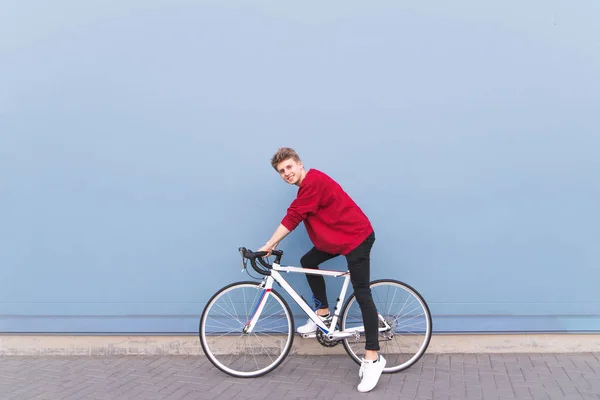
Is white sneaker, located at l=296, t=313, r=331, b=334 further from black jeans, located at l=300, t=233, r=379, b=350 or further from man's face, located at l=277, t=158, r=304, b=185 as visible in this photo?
man's face, located at l=277, t=158, r=304, b=185

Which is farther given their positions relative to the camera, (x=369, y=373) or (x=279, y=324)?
(x=279, y=324)

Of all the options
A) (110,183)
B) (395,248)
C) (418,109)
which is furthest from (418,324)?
(110,183)

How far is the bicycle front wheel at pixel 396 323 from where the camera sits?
4.52 metres

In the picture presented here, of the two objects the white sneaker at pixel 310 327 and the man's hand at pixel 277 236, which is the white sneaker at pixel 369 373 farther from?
A: the man's hand at pixel 277 236

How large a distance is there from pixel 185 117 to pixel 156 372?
2300 mm

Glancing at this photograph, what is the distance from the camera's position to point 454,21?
4.76m

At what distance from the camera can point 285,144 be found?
16.2 feet

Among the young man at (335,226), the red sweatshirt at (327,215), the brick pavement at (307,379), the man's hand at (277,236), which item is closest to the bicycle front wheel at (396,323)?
the brick pavement at (307,379)

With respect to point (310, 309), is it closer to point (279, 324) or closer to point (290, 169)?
point (279, 324)

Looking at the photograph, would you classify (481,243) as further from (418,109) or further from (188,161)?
(188,161)

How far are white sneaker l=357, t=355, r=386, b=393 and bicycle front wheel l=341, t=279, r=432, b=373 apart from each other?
28 centimetres

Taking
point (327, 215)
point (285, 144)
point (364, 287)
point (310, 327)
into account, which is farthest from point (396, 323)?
point (285, 144)

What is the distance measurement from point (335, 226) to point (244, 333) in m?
1.23

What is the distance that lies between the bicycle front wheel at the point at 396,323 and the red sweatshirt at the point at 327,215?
493mm
